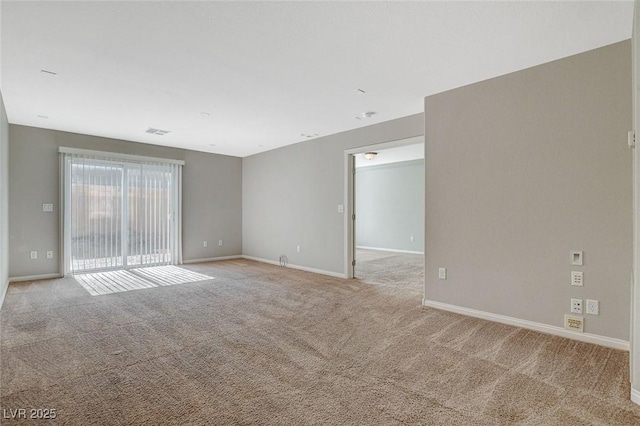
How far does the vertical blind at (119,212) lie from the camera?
563 cm

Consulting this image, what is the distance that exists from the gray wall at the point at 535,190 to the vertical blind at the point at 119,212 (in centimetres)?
544

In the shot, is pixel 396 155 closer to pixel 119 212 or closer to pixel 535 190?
pixel 535 190

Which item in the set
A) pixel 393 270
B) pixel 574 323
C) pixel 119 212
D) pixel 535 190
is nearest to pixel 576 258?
pixel 574 323

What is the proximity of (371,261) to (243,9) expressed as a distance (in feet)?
20.3

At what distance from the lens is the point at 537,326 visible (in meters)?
3.02

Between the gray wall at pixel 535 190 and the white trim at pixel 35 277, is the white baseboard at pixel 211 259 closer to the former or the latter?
the white trim at pixel 35 277

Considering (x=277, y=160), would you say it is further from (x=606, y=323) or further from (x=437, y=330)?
(x=606, y=323)

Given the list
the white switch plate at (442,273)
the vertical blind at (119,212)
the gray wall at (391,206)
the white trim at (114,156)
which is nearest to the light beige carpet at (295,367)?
the white switch plate at (442,273)

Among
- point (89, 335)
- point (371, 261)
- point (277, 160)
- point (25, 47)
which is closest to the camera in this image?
point (25, 47)

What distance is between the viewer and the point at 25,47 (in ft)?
8.65

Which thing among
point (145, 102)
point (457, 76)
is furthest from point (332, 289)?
point (145, 102)

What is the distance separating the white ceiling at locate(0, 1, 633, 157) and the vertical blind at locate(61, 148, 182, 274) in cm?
158

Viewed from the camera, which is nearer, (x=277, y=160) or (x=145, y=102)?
(x=145, y=102)

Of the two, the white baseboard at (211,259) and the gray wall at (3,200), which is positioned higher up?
the gray wall at (3,200)
